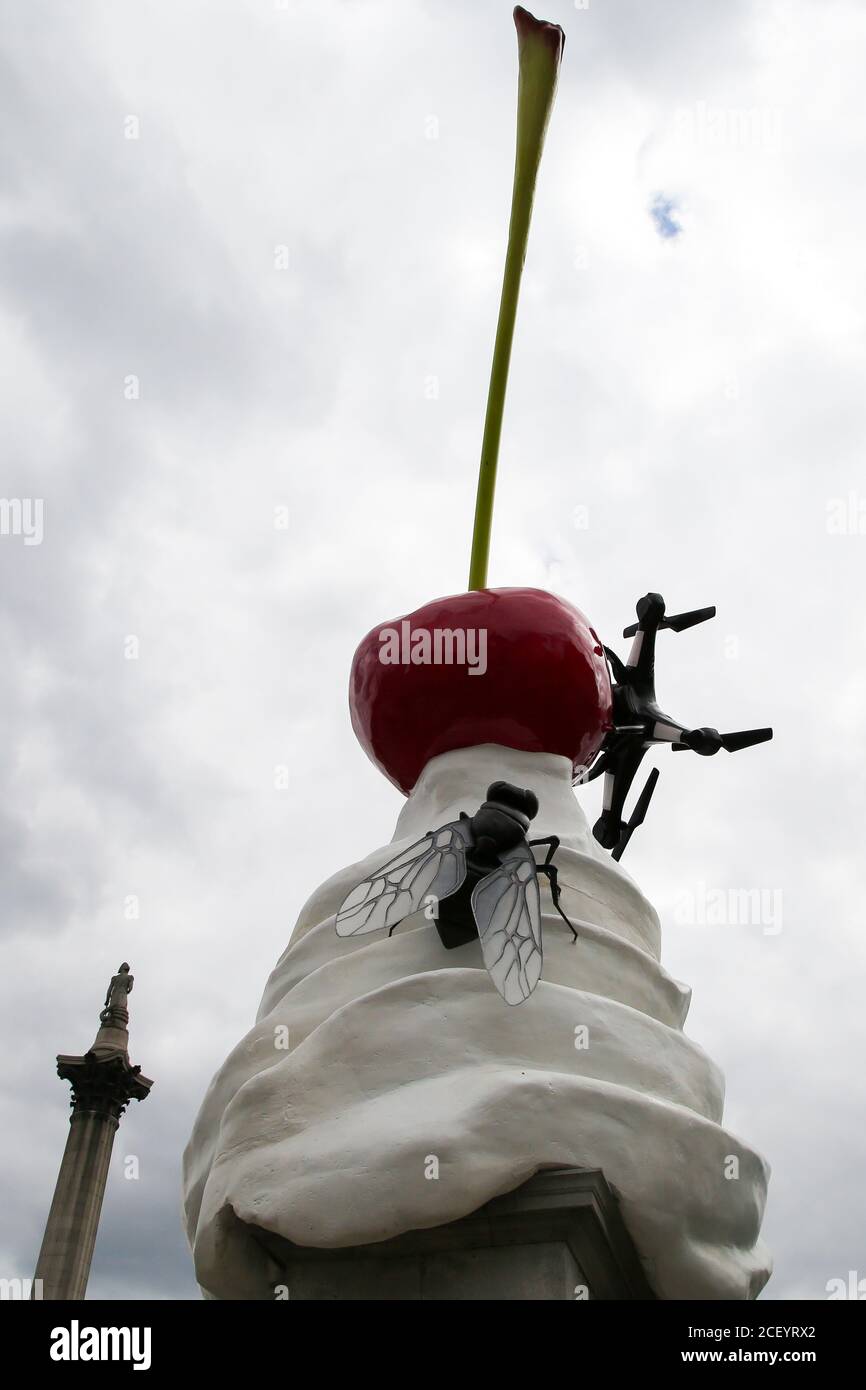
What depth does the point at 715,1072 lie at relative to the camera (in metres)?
4.87

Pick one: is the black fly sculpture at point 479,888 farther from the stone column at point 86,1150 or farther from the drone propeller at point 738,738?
the stone column at point 86,1150

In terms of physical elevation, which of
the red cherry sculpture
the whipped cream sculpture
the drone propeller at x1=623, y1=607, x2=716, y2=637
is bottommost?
the whipped cream sculpture

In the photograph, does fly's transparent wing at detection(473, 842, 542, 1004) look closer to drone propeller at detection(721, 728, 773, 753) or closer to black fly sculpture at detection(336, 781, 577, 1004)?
black fly sculpture at detection(336, 781, 577, 1004)

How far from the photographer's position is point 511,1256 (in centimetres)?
417

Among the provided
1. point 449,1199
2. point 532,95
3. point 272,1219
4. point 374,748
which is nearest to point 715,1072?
point 449,1199

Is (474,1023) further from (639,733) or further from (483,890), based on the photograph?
(639,733)

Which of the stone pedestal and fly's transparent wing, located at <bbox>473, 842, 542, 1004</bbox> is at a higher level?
fly's transparent wing, located at <bbox>473, 842, 542, 1004</bbox>

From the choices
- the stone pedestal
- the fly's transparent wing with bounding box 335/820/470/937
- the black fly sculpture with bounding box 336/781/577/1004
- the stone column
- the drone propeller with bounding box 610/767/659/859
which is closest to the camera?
the stone pedestal

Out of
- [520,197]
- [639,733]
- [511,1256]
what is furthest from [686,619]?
[511,1256]

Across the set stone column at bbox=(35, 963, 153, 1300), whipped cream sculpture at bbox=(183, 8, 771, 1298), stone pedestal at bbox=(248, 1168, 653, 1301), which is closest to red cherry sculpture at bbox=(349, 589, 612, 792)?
whipped cream sculpture at bbox=(183, 8, 771, 1298)

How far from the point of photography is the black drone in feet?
22.2

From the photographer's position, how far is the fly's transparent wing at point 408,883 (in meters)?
4.80

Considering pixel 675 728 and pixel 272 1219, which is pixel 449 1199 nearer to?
pixel 272 1219

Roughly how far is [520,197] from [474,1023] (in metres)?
4.60
